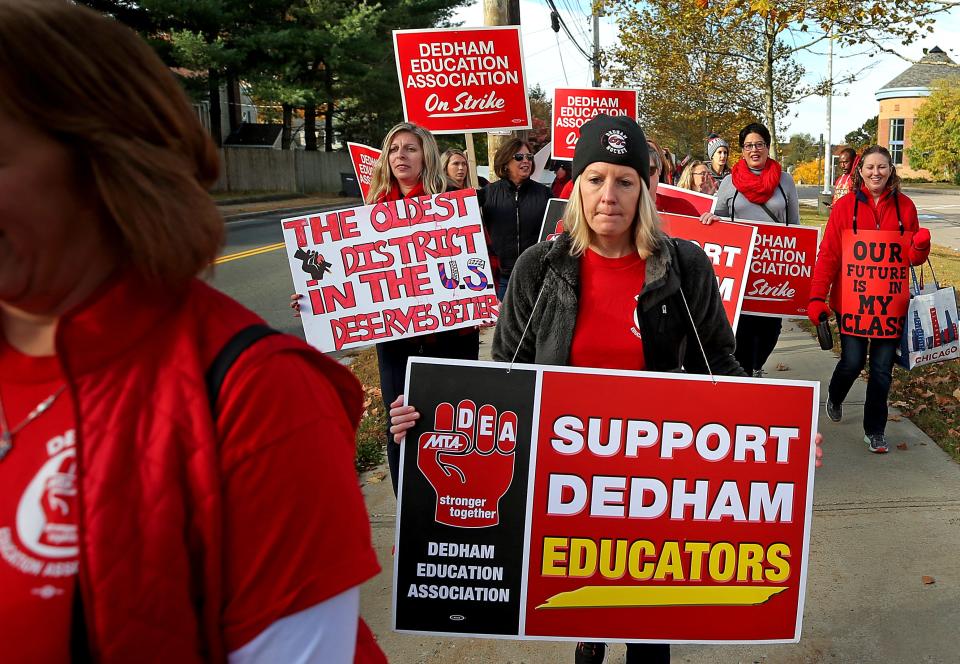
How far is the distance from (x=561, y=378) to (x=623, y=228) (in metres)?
0.54

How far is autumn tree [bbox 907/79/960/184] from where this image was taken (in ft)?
188

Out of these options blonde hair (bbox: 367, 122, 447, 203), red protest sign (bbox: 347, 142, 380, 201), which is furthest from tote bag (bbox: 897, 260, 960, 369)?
red protest sign (bbox: 347, 142, 380, 201)

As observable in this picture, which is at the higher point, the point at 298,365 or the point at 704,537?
the point at 298,365

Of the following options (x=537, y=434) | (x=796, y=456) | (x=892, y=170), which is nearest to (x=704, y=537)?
(x=796, y=456)

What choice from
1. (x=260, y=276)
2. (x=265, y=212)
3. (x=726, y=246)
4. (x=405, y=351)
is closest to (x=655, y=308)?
(x=405, y=351)

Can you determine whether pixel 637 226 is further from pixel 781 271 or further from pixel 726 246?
pixel 781 271

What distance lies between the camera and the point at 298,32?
34094 mm

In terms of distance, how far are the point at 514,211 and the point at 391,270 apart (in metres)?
1.94

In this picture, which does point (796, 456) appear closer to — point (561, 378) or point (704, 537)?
point (704, 537)

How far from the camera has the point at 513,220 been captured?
6.49 m

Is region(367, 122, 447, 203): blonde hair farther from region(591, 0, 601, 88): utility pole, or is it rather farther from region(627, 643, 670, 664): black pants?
region(591, 0, 601, 88): utility pole

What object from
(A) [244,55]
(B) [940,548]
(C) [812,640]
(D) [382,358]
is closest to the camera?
(C) [812,640]

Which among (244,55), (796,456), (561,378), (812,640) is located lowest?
(812,640)

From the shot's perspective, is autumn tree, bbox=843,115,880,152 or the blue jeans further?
autumn tree, bbox=843,115,880,152
